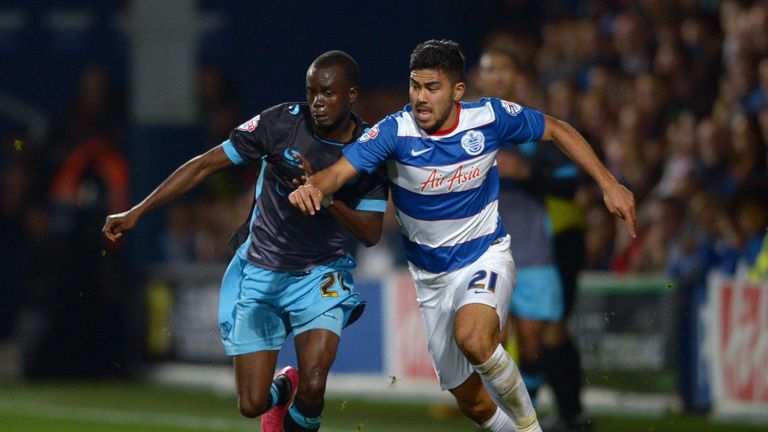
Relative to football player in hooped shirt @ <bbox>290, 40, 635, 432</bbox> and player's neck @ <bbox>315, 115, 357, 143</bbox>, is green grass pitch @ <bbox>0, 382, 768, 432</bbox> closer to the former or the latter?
football player in hooped shirt @ <bbox>290, 40, 635, 432</bbox>

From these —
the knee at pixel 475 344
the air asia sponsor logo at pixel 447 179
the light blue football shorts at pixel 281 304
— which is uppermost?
the air asia sponsor logo at pixel 447 179

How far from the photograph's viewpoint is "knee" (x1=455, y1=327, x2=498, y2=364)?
7.08 m

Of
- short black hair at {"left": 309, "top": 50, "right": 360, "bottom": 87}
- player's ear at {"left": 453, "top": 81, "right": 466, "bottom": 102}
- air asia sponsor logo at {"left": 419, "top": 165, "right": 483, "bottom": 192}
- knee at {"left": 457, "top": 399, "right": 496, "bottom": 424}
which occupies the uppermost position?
short black hair at {"left": 309, "top": 50, "right": 360, "bottom": 87}

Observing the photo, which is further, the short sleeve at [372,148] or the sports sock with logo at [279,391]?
the sports sock with logo at [279,391]

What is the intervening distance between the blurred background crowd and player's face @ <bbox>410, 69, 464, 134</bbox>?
2155 millimetres

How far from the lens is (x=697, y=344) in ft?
35.7

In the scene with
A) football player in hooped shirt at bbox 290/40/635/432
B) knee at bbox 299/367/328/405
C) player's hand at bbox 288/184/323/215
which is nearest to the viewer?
player's hand at bbox 288/184/323/215

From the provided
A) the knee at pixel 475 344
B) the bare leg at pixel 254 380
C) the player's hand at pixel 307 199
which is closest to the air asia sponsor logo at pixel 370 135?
the player's hand at pixel 307 199

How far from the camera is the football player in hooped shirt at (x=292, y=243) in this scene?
7.44 metres

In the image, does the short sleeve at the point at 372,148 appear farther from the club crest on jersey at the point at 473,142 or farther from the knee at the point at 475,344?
the knee at the point at 475,344

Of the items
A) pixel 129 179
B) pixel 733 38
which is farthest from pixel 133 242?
pixel 733 38

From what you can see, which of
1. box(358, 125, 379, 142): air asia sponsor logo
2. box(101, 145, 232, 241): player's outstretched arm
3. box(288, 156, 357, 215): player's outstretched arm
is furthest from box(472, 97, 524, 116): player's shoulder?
box(101, 145, 232, 241): player's outstretched arm

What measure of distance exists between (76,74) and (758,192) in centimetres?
1163

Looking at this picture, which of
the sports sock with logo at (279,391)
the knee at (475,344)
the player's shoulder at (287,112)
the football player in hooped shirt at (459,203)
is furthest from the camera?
the sports sock with logo at (279,391)
